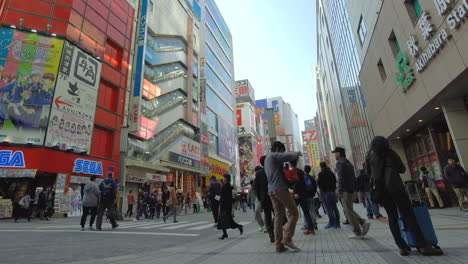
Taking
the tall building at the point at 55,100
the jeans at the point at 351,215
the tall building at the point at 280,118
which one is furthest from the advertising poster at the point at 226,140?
the tall building at the point at 280,118

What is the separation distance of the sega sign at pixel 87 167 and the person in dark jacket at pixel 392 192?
62.3 feet

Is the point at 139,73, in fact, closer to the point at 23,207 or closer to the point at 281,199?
the point at 23,207

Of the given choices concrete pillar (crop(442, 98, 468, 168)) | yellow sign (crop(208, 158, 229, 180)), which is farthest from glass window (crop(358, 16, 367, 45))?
yellow sign (crop(208, 158, 229, 180))

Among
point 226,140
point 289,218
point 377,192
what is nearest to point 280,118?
point 226,140

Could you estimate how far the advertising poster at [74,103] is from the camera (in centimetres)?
1702

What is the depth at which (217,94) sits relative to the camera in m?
48.8

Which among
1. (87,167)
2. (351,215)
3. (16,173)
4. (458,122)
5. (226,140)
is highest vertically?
(226,140)

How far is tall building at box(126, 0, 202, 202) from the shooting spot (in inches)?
950

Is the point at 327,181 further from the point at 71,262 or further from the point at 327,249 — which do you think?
the point at 71,262

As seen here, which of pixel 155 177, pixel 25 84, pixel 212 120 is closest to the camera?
pixel 25 84

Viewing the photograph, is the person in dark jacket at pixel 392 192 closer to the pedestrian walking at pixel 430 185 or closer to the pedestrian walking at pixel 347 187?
the pedestrian walking at pixel 347 187

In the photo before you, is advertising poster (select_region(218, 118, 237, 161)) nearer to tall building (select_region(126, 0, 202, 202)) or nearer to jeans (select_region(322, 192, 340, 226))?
tall building (select_region(126, 0, 202, 202))

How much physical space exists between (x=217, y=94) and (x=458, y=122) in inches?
1627

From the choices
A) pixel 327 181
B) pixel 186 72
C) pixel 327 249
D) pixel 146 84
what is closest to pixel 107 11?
pixel 146 84
